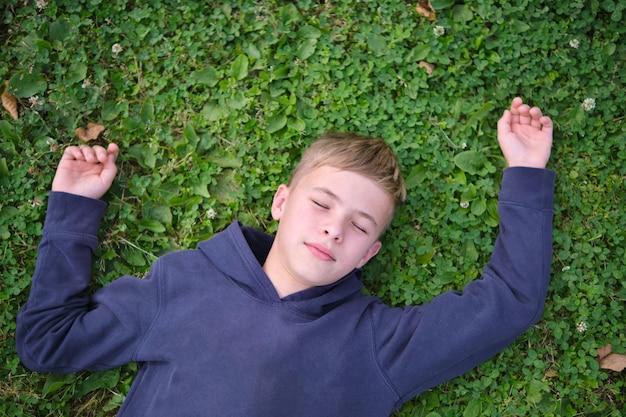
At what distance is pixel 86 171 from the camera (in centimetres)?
338

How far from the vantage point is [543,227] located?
3139 mm

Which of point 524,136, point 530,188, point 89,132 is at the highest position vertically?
point 89,132

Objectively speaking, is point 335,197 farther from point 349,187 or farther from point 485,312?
point 485,312

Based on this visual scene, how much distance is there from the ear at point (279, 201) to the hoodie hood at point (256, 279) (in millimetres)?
198

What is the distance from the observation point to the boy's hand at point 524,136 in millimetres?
3326

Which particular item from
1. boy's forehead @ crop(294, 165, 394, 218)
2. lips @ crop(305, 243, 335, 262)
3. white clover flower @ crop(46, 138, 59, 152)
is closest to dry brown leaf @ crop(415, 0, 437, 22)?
boy's forehead @ crop(294, 165, 394, 218)

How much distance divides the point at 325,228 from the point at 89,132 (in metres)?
1.61

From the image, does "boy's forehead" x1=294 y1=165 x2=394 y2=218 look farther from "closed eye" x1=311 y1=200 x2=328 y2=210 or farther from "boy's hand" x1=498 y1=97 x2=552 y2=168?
"boy's hand" x1=498 y1=97 x2=552 y2=168

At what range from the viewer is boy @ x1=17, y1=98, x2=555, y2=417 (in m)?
2.92

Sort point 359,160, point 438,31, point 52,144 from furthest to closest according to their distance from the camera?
1. point 438,31
2. point 52,144
3. point 359,160

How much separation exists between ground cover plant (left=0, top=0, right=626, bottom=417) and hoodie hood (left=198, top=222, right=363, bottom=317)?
339 millimetres

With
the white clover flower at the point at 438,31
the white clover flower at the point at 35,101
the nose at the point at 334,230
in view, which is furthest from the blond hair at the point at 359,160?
the white clover flower at the point at 35,101

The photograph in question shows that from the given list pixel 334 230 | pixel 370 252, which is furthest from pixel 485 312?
pixel 334 230

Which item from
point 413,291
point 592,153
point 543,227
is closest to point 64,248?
point 413,291
